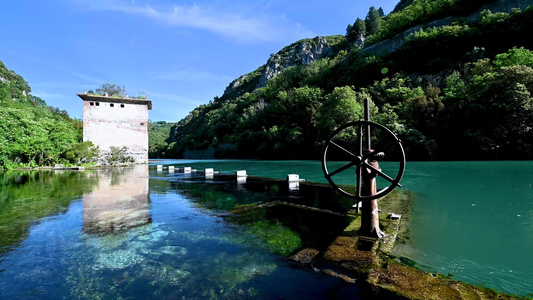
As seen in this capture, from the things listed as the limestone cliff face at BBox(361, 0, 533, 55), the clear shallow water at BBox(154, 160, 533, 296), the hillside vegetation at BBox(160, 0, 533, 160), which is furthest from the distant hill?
the limestone cliff face at BBox(361, 0, 533, 55)

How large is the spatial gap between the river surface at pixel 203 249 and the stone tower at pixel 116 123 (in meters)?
21.5

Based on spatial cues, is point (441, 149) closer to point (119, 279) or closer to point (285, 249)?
point (285, 249)

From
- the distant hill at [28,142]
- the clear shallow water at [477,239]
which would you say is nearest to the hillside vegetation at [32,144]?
the distant hill at [28,142]

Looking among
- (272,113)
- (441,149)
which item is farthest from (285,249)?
(272,113)

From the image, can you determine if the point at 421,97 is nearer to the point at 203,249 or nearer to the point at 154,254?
the point at 203,249

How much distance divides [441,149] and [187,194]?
110 ft

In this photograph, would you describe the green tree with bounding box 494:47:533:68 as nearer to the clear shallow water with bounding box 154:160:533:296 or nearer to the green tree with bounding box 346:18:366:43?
the clear shallow water with bounding box 154:160:533:296

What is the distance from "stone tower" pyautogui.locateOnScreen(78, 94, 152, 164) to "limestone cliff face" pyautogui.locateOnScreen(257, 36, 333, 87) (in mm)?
99936

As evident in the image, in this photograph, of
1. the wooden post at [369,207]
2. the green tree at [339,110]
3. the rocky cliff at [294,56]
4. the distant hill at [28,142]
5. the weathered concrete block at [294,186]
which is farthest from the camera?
the rocky cliff at [294,56]

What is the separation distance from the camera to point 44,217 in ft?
18.9

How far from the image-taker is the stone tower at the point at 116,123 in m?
25.7

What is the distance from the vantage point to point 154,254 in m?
3.70

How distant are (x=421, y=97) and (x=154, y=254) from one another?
39.2m

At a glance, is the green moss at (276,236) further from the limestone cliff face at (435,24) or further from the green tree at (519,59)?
the limestone cliff face at (435,24)
